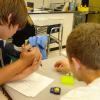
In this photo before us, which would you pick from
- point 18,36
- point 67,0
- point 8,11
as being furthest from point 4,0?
point 67,0

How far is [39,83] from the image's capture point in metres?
1.31

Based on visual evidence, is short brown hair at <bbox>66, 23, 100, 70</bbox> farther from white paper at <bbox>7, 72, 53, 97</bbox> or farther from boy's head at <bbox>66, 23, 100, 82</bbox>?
white paper at <bbox>7, 72, 53, 97</bbox>

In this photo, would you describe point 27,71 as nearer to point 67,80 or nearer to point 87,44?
point 67,80

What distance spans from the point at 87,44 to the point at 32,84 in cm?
52

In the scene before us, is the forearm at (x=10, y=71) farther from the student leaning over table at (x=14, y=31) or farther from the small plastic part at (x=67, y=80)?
the small plastic part at (x=67, y=80)

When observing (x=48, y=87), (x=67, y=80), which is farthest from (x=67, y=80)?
(x=48, y=87)

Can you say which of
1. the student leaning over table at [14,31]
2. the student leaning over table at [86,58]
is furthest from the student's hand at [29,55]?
the student leaning over table at [86,58]

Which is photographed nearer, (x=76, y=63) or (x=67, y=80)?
(x=76, y=63)

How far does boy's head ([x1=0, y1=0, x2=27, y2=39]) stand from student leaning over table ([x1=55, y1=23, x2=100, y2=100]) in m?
0.42

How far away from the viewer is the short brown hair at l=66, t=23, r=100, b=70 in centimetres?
88

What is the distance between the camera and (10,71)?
1.32m

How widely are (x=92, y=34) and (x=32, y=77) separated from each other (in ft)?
2.02

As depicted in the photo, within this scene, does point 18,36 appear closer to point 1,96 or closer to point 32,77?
point 32,77

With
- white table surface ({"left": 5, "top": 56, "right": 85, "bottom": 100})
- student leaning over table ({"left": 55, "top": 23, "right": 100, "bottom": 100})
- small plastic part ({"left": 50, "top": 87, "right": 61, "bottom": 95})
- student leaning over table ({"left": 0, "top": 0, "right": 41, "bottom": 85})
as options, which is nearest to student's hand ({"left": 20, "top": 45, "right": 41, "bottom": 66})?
student leaning over table ({"left": 0, "top": 0, "right": 41, "bottom": 85})
